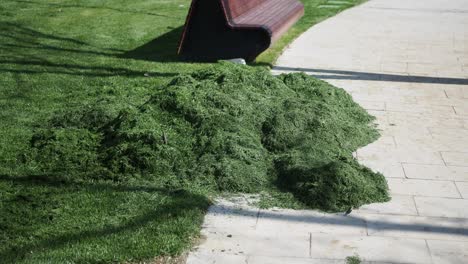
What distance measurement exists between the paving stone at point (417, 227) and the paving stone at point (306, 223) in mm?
118

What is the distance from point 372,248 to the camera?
5.05 m

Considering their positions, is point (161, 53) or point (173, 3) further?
point (173, 3)

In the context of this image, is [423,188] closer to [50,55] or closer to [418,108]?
[418,108]

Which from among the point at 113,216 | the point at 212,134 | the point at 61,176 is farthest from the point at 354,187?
the point at 61,176

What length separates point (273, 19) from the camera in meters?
10.6

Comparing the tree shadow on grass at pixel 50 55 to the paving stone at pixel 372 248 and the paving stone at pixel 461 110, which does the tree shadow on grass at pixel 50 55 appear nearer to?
the paving stone at pixel 461 110

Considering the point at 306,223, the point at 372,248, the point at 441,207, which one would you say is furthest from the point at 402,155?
the point at 372,248

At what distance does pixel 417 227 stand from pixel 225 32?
5.41m

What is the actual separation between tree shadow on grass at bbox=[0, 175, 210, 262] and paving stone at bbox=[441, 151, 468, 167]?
8.69 feet

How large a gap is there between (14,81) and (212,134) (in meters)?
3.98

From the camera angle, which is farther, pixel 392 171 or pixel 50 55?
pixel 50 55

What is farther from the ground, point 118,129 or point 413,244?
point 118,129

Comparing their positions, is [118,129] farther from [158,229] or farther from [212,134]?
[158,229]

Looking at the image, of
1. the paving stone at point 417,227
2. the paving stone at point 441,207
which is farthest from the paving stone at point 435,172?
the paving stone at point 417,227
